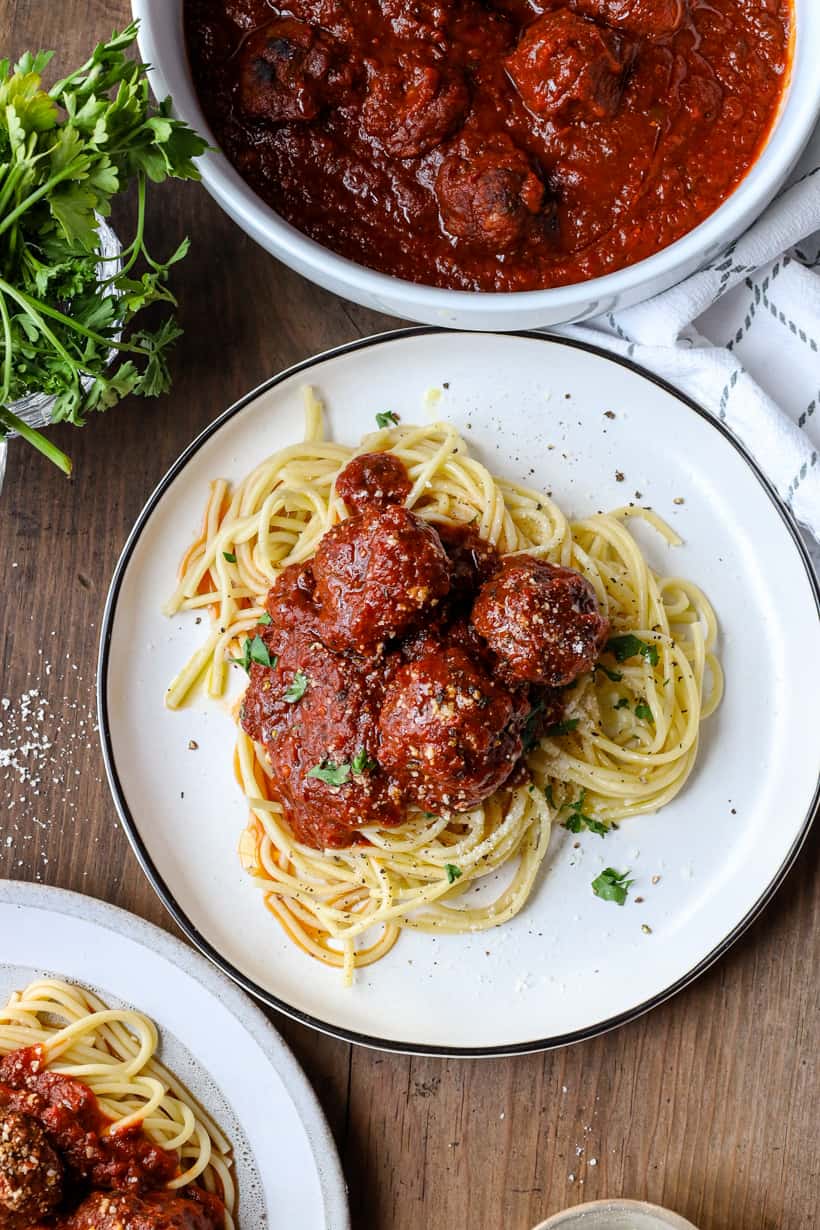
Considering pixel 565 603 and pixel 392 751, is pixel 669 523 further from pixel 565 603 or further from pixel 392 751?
pixel 392 751

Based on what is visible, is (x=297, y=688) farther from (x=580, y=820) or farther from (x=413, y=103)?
(x=413, y=103)

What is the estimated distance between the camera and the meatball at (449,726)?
10.2 feet

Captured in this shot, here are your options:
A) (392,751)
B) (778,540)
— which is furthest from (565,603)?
(778,540)

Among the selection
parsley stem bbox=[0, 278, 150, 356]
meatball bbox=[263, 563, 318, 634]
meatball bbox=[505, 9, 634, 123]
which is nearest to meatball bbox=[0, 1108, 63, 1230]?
meatball bbox=[263, 563, 318, 634]

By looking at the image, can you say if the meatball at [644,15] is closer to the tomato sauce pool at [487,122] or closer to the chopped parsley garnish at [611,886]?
the tomato sauce pool at [487,122]

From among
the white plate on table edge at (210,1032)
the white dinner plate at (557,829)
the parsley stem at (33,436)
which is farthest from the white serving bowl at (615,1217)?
the parsley stem at (33,436)

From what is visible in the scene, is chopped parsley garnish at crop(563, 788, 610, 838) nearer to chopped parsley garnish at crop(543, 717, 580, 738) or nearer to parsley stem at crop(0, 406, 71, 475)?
chopped parsley garnish at crop(543, 717, 580, 738)

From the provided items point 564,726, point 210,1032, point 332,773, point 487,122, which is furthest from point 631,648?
point 210,1032

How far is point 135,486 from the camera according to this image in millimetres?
3859

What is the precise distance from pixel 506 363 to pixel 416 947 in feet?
5.98

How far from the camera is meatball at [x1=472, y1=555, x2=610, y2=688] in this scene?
126 inches

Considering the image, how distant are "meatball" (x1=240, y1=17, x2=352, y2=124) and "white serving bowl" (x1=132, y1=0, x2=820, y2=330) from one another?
17 cm

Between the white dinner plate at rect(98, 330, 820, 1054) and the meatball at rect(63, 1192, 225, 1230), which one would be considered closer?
the meatball at rect(63, 1192, 225, 1230)

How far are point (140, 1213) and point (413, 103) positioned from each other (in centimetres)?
322
